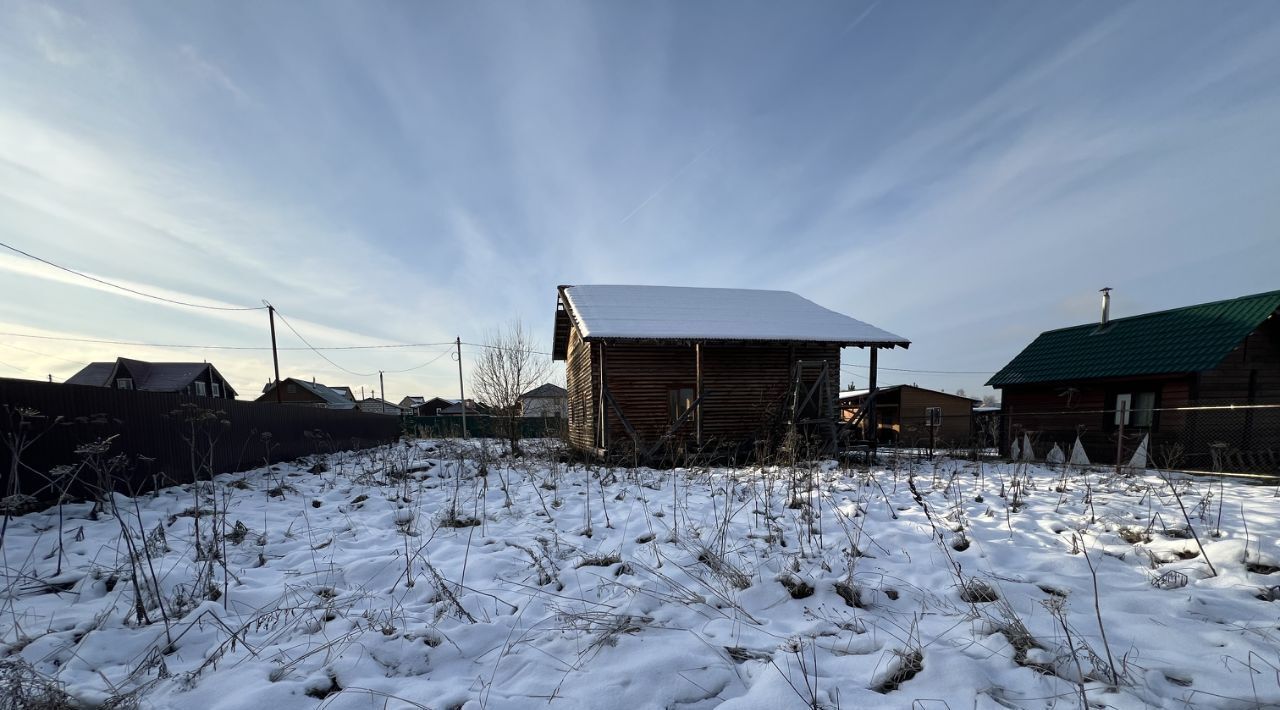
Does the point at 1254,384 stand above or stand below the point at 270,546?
above

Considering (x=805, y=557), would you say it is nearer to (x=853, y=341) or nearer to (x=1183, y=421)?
(x=853, y=341)

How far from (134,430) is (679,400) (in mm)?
10110

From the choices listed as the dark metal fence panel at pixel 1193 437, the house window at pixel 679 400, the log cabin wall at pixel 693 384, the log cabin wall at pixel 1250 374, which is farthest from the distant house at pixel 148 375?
the log cabin wall at pixel 1250 374

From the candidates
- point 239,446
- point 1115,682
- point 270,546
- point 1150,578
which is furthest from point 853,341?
point 239,446

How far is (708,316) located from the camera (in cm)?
1269

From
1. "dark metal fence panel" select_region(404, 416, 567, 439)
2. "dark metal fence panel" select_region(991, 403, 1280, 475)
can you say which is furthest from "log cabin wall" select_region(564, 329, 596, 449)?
"dark metal fence panel" select_region(991, 403, 1280, 475)

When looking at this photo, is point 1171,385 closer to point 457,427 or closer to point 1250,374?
point 1250,374

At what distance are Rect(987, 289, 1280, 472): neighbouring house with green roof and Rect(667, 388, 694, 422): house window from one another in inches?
316

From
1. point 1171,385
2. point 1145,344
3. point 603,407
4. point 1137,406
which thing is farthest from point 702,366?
point 1145,344

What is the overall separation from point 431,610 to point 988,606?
351 centimetres

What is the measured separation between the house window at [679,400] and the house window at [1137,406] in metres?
11.0

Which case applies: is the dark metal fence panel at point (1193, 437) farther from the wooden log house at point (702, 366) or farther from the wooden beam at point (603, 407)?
the wooden beam at point (603, 407)

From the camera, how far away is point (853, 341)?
11383mm

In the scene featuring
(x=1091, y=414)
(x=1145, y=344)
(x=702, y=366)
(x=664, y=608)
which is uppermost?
(x=1145, y=344)
